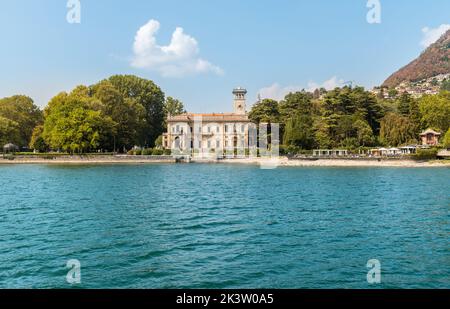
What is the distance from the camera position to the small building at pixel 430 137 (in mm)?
62031

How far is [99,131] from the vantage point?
6212 centimetres

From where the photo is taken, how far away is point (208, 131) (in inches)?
3044

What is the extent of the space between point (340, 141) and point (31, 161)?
4354 cm

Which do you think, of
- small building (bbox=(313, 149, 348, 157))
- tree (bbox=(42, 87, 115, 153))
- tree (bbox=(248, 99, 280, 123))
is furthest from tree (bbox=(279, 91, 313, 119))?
tree (bbox=(42, 87, 115, 153))

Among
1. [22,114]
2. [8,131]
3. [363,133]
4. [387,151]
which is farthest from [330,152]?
[22,114]

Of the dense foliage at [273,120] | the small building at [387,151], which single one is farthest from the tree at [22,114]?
the small building at [387,151]

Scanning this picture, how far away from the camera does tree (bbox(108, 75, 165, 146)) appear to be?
7894cm

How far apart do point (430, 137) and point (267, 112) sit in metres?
24.1

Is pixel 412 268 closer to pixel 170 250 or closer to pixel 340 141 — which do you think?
pixel 170 250

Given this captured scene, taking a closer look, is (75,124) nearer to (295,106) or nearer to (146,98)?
(146,98)

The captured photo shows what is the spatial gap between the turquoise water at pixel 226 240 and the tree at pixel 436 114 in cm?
4945

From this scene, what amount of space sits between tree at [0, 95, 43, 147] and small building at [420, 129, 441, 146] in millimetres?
60543

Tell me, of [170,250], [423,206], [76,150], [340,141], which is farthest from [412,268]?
[76,150]
